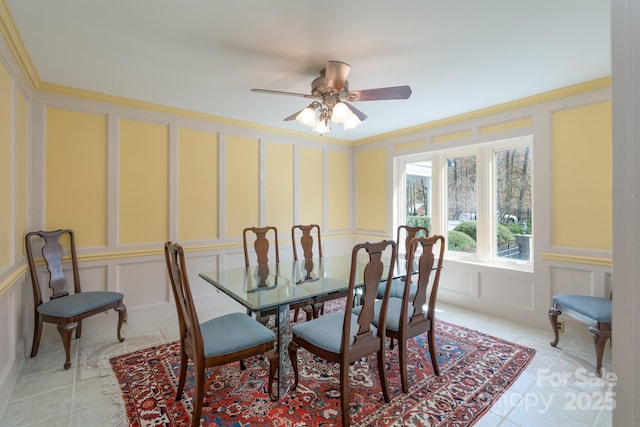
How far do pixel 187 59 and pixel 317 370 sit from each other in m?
2.65

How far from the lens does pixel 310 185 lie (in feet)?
15.7

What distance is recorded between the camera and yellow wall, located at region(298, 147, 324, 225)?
469 cm

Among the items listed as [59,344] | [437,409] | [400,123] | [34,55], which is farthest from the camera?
[400,123]

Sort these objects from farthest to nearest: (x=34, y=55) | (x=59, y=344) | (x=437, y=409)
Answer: (x=59, y=344)
(x=34, y=55)
(x=437, y=409)

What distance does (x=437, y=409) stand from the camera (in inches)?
76.7

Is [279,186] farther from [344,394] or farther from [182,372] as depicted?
[344,394]

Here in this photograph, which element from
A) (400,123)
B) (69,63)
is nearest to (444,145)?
(400,123)

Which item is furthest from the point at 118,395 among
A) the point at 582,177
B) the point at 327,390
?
the point at 582,177

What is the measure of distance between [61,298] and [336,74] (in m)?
3.05

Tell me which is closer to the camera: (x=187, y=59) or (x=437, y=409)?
(x=437, y=409)

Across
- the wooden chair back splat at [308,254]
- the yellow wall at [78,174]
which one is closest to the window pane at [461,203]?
the wooden chair back splat at [308,254]

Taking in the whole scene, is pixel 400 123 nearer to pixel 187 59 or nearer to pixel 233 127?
pixel 233 127

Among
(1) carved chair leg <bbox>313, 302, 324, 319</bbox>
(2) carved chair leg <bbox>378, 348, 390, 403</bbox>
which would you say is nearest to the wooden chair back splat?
(1) carved chair leg <bbox>313, 302, 324, 319</bbox>

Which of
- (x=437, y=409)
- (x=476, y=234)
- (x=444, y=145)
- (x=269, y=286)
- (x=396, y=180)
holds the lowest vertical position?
(x=437, y=409)
